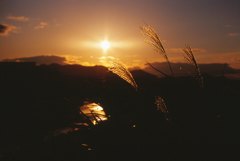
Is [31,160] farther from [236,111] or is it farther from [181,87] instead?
[236,111]

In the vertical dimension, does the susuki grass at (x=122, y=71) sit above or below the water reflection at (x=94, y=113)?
above

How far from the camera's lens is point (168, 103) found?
16.4ft

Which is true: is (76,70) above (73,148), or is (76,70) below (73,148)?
below

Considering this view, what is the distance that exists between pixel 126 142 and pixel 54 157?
1.19 meters

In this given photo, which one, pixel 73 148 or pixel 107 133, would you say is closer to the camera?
pixel 107 133

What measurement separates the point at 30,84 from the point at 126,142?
48.0 metres

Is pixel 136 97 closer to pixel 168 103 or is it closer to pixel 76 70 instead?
pixel 168 103

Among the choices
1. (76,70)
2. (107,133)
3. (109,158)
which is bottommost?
(76,70)

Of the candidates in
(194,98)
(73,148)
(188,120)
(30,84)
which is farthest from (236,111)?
(30,84)

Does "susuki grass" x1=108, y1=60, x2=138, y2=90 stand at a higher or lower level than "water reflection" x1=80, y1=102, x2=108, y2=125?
higher

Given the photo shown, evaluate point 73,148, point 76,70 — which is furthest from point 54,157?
point 76,70

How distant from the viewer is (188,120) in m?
3.45

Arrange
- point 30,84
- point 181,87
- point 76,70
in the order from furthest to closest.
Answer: point 76,70 → point 30,84 → point 181,87

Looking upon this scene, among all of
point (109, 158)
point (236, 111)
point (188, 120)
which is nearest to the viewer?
point (109, 158)
